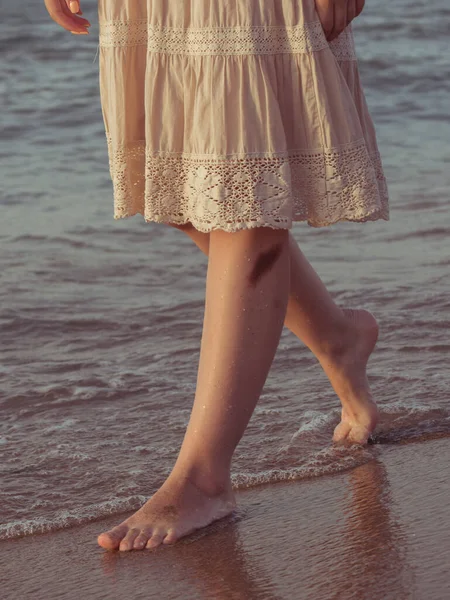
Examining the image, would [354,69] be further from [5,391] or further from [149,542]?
[5,391]

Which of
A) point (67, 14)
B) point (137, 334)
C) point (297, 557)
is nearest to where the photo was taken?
point (297, 557)

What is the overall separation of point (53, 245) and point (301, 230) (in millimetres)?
1083

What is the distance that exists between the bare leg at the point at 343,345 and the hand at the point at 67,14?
68 centimetres

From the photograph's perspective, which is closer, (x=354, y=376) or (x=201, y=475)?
(x=201, y=475)

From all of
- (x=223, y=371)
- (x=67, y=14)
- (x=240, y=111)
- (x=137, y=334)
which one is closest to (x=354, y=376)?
(x=223, y=371)

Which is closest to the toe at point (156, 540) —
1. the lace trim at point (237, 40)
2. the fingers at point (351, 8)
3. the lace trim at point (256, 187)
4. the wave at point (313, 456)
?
the wave at point (313, 456)

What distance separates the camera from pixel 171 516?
89.4 inches

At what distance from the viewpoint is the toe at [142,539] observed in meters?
2.20

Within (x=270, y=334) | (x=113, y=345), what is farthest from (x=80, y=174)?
(x=270, y=334)

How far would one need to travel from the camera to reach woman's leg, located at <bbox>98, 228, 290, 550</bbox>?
7.32ft

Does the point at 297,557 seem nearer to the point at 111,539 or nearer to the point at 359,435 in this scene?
the point at 111,539

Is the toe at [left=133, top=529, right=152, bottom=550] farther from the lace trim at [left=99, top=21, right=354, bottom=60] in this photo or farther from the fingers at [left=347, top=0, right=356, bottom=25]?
the fingers at [left=347, top=0, right=356, bottom=25]

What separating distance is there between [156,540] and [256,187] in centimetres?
69

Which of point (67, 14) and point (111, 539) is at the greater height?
point (67, 14)
